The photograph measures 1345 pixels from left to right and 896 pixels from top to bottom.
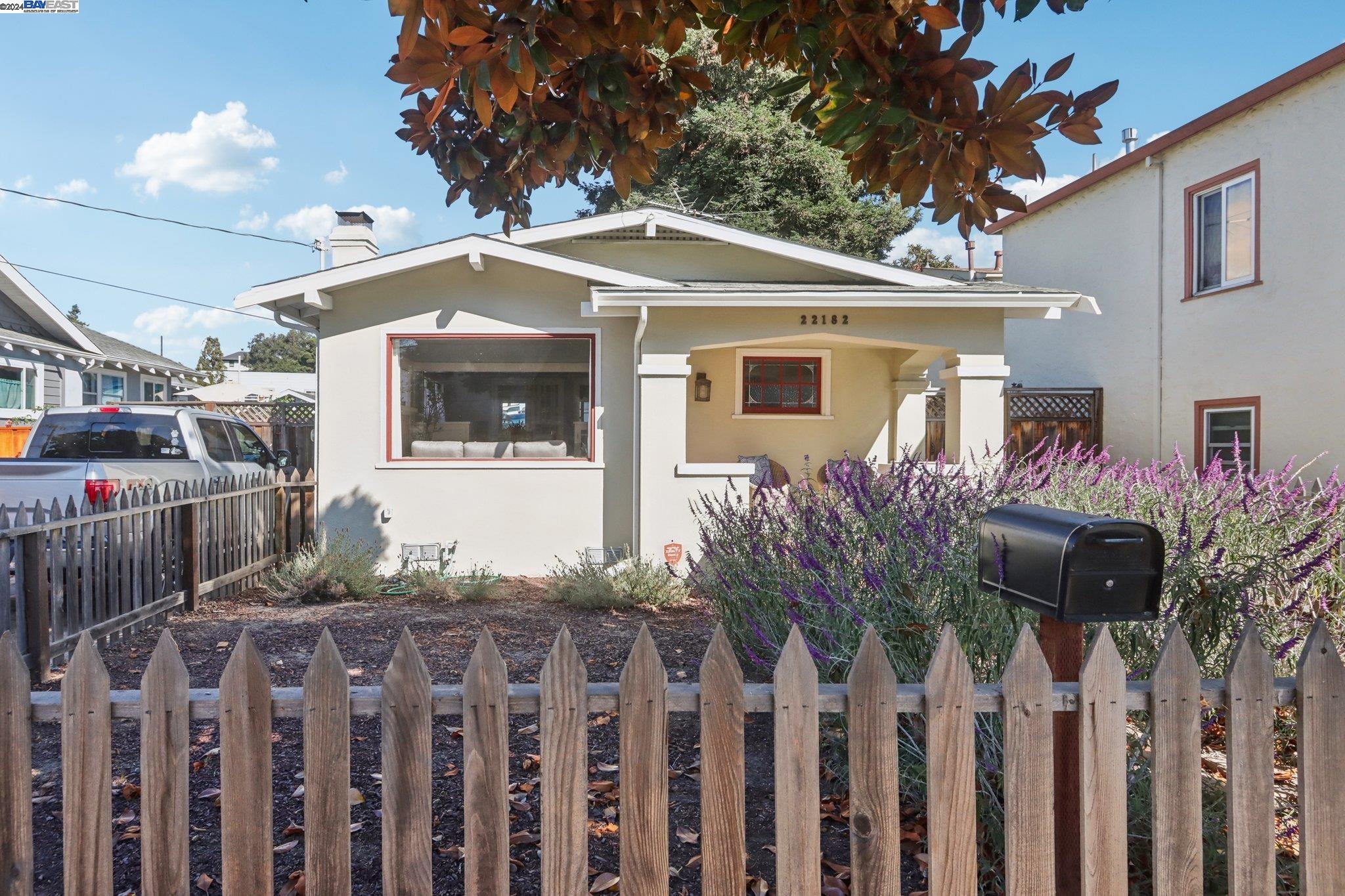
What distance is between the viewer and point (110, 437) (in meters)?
8.78

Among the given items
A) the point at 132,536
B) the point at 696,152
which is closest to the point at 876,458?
the point at 132,536

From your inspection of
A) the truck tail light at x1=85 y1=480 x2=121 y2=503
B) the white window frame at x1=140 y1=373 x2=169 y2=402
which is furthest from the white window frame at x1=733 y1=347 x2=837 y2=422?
the white window frame at x1=140 y1=373 x2=169 y2=402

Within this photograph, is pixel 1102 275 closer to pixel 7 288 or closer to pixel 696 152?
pixel 696 152

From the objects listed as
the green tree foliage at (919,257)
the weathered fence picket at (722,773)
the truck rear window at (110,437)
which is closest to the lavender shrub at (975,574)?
the weathered fence picket at (722,773)

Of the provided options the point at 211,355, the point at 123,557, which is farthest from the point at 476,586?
the point at 211,355

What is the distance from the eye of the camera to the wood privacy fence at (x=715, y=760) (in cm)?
187

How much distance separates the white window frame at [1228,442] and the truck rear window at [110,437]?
40.6ft

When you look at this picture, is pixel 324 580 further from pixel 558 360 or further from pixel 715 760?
pixel 715 760

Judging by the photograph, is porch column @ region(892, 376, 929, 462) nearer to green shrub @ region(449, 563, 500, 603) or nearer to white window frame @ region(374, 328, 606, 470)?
white window frame @ region(374, 328, 606, 470)

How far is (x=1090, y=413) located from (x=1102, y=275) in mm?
2165

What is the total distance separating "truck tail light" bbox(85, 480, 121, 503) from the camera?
6996 millimetres

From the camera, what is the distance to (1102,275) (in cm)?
1259

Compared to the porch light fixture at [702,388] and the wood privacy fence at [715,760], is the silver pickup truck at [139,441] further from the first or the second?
the wood privacy fence at [715,760]

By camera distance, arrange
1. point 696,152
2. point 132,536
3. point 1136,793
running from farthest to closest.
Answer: point 696,152 < point 132,536 < point 1136,793
